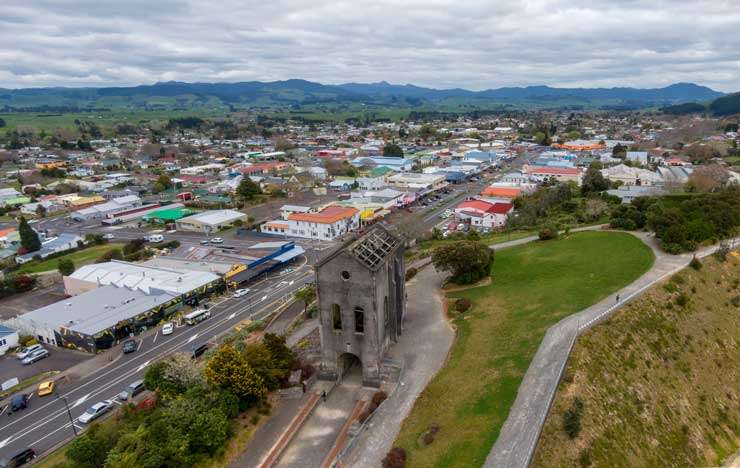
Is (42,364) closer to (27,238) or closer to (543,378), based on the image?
(27,238)

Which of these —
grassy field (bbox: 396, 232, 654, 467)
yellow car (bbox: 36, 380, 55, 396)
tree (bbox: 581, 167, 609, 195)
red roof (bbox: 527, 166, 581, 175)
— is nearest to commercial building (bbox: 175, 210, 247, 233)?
yellow car (bbox: 36, 380, 55, 396)

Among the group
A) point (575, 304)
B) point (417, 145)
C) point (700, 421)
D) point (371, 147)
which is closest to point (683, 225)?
point (575, 304)

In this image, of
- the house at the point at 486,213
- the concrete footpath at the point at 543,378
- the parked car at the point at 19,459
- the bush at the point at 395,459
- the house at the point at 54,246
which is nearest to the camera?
the concrete footpath at the point at 543,378

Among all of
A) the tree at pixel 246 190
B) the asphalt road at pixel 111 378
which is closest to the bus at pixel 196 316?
the asphalt road at pixel 111 378

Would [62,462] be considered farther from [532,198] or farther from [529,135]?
[529,135]

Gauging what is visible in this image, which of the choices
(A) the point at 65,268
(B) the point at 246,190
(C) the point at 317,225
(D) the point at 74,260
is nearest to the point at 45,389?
(A) the point at 65,268

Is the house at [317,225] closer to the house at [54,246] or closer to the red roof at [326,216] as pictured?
the red roof at [326,216]
